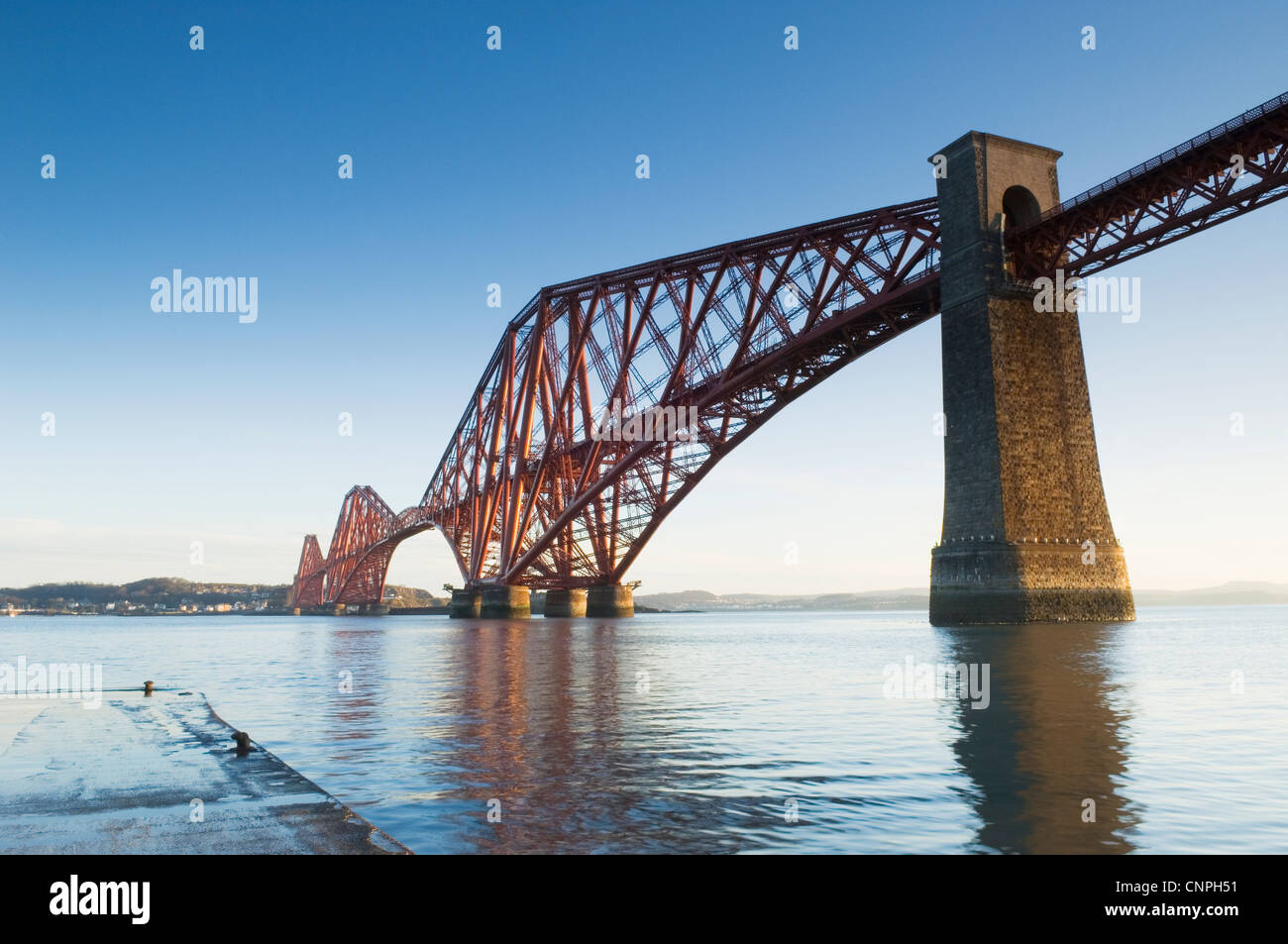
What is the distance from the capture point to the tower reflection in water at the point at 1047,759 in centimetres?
713

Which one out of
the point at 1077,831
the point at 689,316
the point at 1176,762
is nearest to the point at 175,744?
the point at 1077,831

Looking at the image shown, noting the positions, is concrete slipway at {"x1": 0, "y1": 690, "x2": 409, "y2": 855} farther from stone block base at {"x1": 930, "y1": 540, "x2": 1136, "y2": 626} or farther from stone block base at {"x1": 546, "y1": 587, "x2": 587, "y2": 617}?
stone block base at {"x1": 546, "y1": 587, "x2": 587, "y2": 617}

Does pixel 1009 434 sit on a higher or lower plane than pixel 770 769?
higher

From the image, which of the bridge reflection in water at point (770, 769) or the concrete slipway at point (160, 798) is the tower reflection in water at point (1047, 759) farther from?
the concrete slipway at point (160, 798)

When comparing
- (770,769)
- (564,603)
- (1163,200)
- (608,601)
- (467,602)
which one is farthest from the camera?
(467,602)

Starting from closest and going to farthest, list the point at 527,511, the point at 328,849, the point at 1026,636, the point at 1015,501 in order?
the point at 328,849, the point at 1026,636, the point at 1015,501, the point at 527,511

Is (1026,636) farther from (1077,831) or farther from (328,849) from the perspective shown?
(328,849)

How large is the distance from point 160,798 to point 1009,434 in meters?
33.1

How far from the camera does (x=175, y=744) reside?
1227cm

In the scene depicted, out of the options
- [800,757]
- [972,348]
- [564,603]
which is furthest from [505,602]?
[800,757]

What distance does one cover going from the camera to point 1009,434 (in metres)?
36.0

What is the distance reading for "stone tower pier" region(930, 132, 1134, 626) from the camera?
116 ft

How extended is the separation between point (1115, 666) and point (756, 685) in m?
8.16

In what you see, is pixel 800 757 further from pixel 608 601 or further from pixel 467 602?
pixel 467 602
